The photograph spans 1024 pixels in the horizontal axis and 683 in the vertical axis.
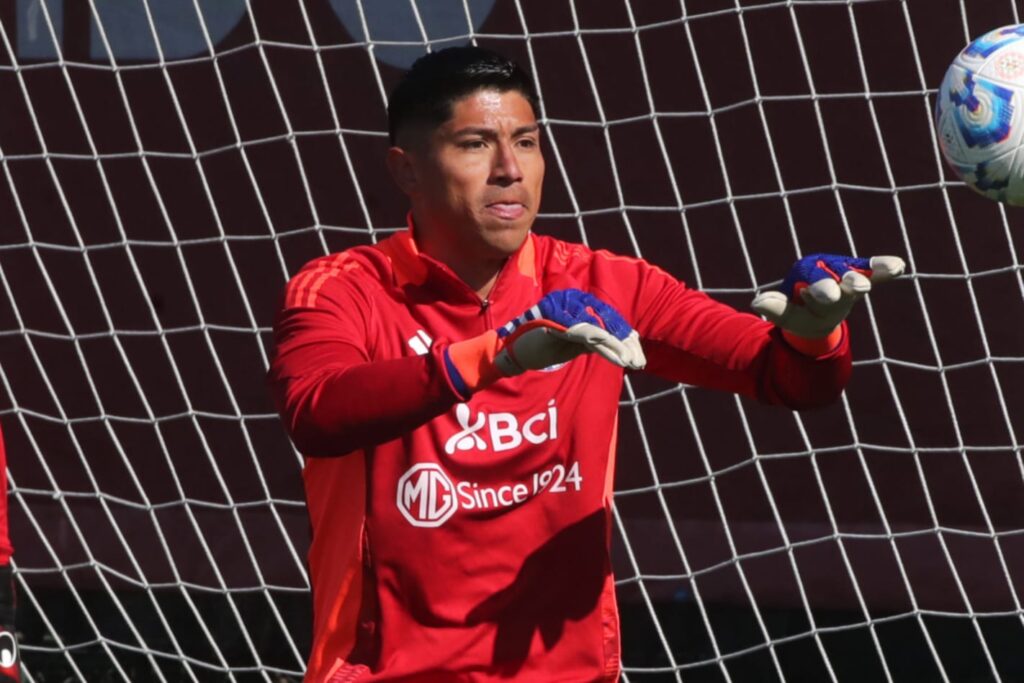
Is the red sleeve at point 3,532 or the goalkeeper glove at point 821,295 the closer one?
the goalkeeper glove at point 821,295

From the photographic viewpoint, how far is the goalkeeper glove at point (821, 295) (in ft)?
8.39

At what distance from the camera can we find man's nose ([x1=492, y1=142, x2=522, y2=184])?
2801 mm

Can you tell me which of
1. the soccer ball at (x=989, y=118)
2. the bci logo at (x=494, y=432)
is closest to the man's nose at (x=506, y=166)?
the bci logo at (x=494, y=432)

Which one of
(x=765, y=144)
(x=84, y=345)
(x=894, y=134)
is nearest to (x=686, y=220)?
(x=765, y=144)

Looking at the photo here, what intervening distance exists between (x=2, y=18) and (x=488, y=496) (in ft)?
10.5

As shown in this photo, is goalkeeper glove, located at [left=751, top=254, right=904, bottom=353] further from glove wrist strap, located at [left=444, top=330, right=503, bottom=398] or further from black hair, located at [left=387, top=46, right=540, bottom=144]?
black hair, located at [left=387, top=46, right=540, bottom=144]

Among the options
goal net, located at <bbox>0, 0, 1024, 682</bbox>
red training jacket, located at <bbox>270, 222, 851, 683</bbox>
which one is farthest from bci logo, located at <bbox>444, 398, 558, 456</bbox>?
goal net, located at <bbox>0, 0, 1024, 682</bbox>

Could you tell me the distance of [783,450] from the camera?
548 centimetres

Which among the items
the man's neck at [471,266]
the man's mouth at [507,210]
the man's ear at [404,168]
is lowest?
the man's neck at [471,266]

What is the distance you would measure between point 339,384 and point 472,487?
1.06 ft

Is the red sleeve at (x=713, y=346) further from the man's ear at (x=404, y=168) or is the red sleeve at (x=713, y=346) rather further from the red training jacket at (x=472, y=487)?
the man's ear at (x=404, y=168)

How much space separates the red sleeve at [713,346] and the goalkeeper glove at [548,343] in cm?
40

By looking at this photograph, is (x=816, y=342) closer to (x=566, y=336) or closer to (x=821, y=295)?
(x=821, y=295)

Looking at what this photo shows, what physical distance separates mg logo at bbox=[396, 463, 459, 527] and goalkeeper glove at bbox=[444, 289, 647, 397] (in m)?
0.30
